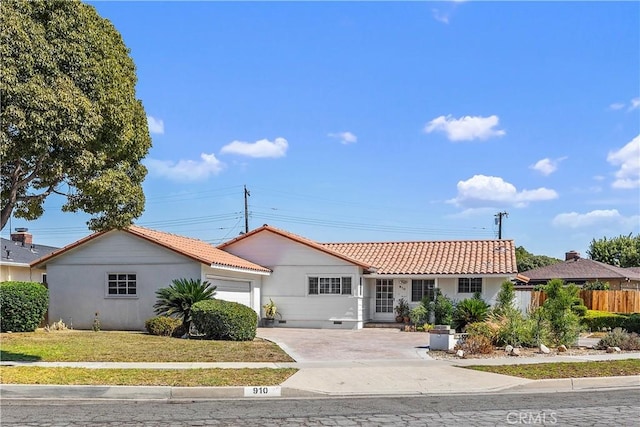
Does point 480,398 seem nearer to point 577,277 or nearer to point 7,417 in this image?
point 7,417

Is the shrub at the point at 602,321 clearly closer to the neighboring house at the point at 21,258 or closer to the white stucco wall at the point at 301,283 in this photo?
the white stucco wall at the point at 301,283

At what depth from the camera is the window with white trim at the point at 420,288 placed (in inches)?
1122

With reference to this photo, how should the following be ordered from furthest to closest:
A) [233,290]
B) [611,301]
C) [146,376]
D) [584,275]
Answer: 1. [584,275]
2. [611,301]
3. [233,290]
4. [146,376]

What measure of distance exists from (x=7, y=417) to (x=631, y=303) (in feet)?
108

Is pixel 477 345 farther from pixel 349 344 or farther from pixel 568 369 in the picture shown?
pixel 349 344

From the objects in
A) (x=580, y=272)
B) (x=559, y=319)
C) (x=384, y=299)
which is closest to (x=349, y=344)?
(x=559, y=319)

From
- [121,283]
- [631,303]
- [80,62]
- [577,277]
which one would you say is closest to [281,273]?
[121,283]

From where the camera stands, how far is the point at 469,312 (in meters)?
25.7

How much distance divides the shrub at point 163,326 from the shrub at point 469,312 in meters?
12.0

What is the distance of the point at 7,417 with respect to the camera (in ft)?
27.8

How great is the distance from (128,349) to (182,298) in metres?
4.61

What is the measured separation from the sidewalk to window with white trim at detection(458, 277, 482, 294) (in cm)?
1286

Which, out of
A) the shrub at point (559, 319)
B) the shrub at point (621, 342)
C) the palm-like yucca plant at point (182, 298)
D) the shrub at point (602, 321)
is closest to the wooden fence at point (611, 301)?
the shrub at point (602, 321)

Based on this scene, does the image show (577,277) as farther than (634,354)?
Yes
